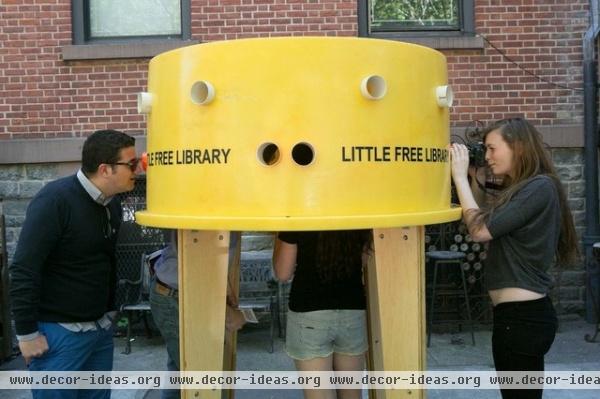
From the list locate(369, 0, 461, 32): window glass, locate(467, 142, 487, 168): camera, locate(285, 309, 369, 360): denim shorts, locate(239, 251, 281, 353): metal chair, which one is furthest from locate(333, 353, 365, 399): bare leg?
locate(369, 0, 461, 32): window glass

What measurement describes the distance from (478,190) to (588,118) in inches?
165

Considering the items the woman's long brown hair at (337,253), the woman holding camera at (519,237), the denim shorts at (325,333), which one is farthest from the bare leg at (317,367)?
the woman holding camera at (519,237)

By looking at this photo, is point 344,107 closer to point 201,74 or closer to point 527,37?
point 201,74

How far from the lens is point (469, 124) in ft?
21.1

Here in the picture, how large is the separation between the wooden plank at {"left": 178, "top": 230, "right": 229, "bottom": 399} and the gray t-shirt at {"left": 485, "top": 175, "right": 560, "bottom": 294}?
1211 mm

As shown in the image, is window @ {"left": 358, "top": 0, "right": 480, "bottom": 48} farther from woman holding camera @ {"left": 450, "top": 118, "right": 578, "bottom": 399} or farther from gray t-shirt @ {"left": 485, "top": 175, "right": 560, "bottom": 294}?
gray t-shirt @ {"left": 485, "top": 175, "right": 560, "bottom": 294}

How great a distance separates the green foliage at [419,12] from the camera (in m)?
6.71

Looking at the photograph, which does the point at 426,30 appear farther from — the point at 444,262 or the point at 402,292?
the point at 402,292

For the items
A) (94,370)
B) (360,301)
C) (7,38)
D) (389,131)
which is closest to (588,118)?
(360,301)

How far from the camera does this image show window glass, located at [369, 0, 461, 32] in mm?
6688

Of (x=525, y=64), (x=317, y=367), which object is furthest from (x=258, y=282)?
(x=525, y=64)

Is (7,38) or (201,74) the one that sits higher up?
(7,38)

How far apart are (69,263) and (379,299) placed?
1.50m

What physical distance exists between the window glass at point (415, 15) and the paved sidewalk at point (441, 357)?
3.39 m
